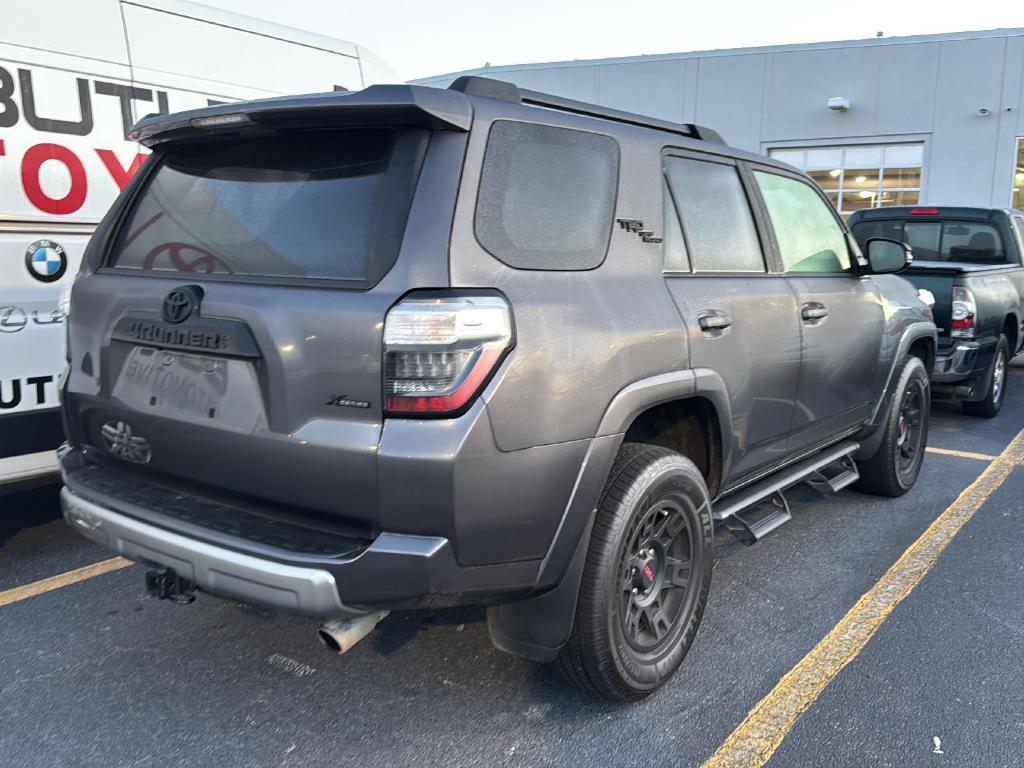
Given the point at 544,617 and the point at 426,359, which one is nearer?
the point at 426,359

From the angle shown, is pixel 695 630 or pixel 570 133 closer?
pixel 570 133

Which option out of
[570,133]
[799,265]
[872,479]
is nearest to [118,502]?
[570,133]

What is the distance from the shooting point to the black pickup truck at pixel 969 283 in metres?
6.90

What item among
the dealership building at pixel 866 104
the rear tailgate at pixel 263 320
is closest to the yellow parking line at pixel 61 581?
the rear tailgate at pixel 263 320

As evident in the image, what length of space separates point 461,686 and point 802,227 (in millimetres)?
2621

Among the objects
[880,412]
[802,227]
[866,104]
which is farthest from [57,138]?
[866,104]

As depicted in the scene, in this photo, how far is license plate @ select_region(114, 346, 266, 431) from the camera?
7.77 feet

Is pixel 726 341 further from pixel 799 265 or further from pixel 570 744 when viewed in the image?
pixel 570 744

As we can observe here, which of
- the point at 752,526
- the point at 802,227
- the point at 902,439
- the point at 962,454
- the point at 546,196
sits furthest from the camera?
the point at 962,454

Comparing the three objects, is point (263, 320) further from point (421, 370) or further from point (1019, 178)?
point (1019, 178)

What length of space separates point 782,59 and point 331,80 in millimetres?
20178

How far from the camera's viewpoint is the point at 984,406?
7543 millimetres

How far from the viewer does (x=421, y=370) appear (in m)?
2.18

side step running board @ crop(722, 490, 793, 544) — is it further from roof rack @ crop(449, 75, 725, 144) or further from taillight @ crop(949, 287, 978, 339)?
taillight @ crop(949, 287, 978, 339)
